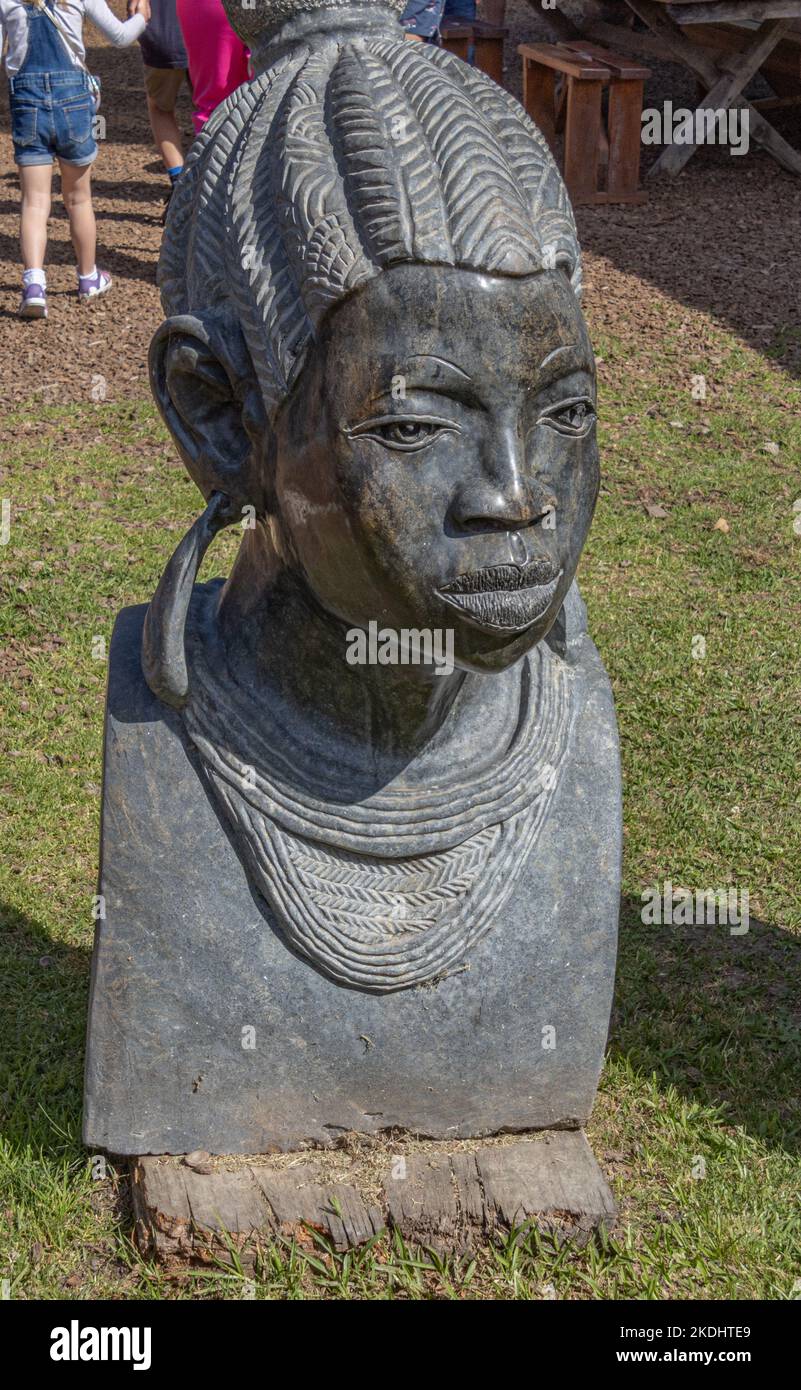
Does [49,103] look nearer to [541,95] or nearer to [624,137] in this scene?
[624,137]

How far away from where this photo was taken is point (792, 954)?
3795 millimetres

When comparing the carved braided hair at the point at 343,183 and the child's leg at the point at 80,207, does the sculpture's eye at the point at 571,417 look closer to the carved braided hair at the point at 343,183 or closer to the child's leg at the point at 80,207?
the carved braided hair at the point at 343,183

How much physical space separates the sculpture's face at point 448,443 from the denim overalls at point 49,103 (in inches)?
237

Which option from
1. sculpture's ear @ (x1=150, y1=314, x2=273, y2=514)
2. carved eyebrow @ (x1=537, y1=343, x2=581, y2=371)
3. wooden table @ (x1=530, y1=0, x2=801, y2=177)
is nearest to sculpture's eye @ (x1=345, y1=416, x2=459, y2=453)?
carved eyebrow @ (x1=537, y1=343, x2=581, y2=371)

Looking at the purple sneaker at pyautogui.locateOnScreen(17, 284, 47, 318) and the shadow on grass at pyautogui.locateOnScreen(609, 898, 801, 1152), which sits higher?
the purple sneaker at pyautogui.locateOnScreen(17, 284, 47, 318)

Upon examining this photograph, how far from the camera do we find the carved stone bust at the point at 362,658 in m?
2.12

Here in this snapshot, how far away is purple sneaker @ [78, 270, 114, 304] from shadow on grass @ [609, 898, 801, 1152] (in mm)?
5573

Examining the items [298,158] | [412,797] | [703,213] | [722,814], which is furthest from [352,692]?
[703,213]

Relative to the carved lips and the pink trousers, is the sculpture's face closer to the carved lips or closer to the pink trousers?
the carved lips

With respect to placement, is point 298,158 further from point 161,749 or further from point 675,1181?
point 675,1181

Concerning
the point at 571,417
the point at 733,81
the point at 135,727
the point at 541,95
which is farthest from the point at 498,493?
the point at 541,95

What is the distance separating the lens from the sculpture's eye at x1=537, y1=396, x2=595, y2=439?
2197 mm

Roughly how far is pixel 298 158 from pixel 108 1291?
1.96 m

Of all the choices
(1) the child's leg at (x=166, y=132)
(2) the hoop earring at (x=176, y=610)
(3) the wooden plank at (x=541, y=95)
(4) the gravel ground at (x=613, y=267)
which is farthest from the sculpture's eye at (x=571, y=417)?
(3) the wooden plank at (x=541, y=95)
